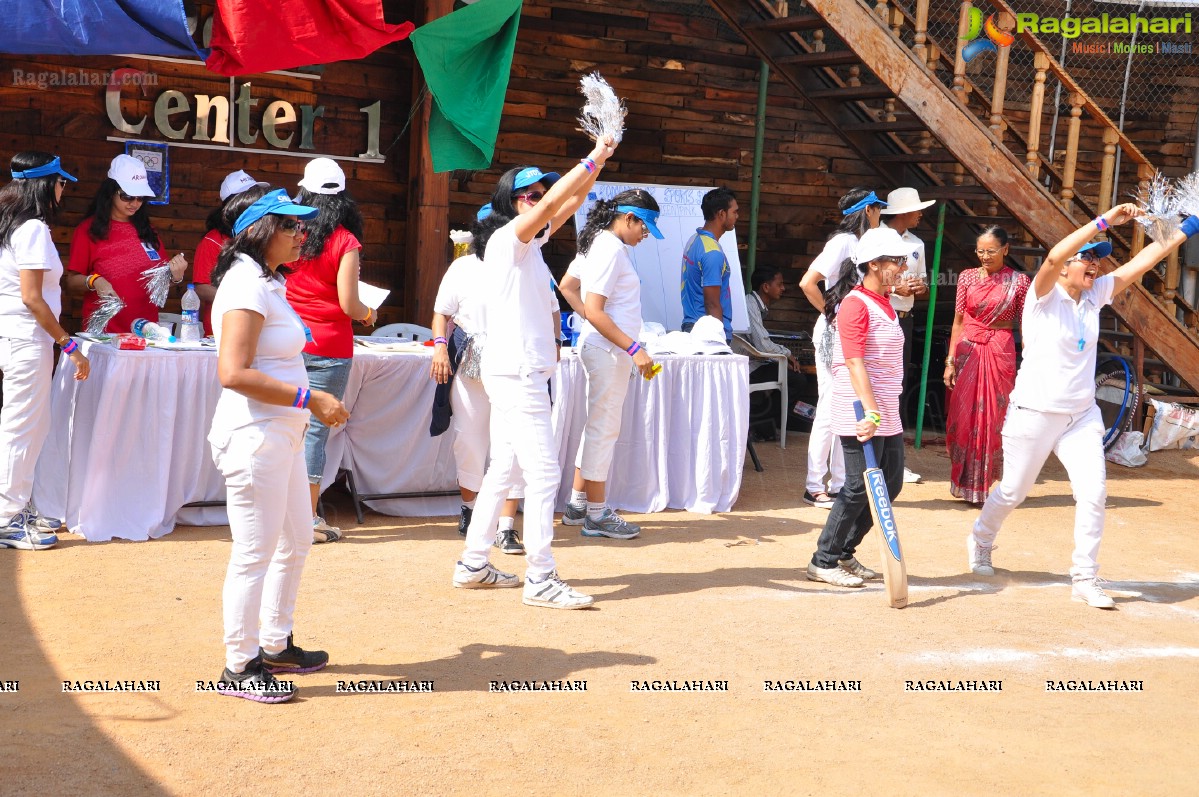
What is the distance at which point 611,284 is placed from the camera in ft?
20.4

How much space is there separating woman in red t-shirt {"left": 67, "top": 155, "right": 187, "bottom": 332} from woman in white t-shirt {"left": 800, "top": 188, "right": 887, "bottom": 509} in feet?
13.2

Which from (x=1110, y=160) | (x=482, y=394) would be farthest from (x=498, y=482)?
(x=1110, y=160)

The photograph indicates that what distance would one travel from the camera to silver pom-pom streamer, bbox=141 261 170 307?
6.55m

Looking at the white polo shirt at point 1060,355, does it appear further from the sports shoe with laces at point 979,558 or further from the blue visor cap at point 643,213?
the blue visor cap at point 643,213

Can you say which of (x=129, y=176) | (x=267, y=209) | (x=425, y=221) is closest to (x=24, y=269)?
(x=129, y=176)

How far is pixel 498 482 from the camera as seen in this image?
205 inches

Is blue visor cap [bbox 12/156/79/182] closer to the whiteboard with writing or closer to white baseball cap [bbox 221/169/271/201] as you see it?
white baseball cap [bbox 221/169/271/201]

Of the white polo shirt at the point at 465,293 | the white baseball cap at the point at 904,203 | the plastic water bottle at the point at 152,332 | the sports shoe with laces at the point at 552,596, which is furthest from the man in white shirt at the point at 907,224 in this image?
the plastic water bottle at the point at 152,332

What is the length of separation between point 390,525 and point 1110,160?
251 inches

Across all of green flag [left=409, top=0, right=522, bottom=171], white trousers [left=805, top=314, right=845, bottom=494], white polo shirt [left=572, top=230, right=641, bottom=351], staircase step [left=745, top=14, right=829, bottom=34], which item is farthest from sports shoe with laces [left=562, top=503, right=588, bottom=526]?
staircase step [left=745, top=14, right=829, bottom=34]

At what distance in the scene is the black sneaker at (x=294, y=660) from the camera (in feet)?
13.8

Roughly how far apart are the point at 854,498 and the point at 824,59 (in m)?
4.99

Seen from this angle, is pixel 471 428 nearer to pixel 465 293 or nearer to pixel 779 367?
pixel 465 293

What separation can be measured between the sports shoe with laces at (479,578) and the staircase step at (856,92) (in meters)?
5.32
